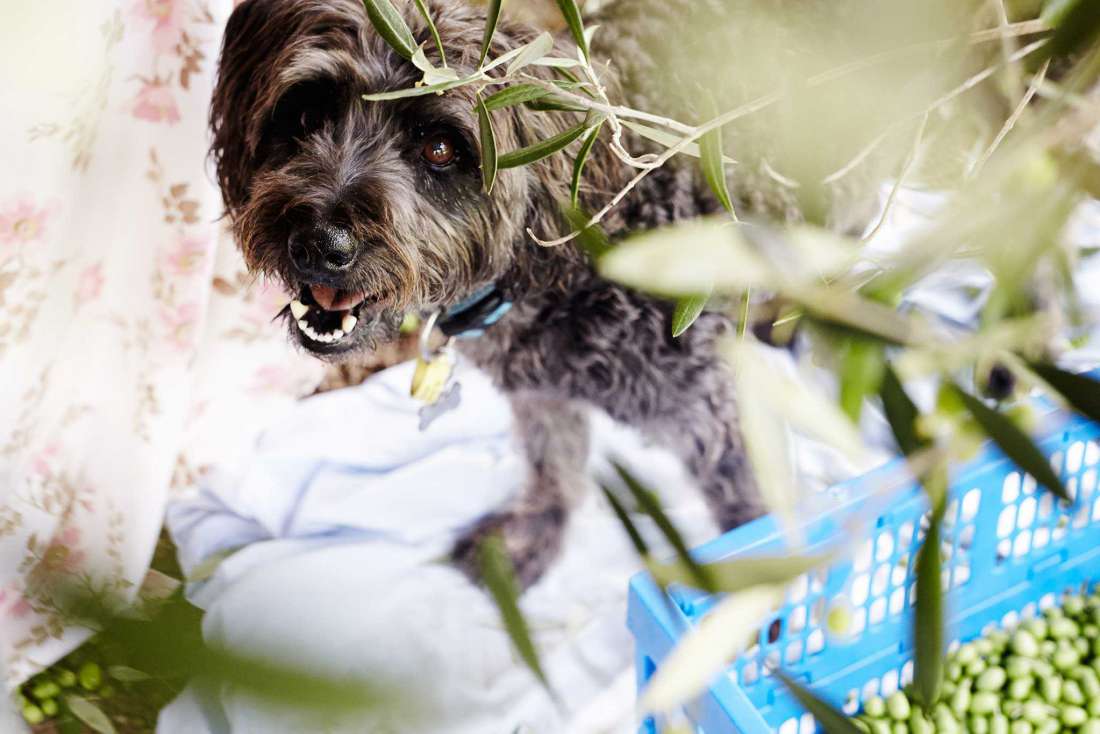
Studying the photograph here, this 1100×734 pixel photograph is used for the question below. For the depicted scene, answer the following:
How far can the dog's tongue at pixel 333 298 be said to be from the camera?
2.98 feet

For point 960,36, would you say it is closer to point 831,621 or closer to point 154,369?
point 831,621

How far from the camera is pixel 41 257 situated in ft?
3.54

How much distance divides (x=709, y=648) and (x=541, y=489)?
4.21 ft

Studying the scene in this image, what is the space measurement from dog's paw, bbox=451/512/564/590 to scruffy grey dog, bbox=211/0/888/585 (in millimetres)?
348

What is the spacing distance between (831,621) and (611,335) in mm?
420

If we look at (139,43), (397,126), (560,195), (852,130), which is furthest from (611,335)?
(852,130)

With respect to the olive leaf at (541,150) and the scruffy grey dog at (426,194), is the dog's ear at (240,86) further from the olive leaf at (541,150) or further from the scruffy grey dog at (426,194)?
the olive leaf at (541,150)

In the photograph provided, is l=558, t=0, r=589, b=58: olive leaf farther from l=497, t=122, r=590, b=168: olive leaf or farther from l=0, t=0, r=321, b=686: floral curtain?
l=0, t=0, r=321, b=686: floral curtain

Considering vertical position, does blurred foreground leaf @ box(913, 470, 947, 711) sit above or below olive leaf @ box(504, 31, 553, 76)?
below

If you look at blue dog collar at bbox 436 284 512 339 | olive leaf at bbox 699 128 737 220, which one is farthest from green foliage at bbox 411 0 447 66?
blue dog collar at bbox 436 284 512 339

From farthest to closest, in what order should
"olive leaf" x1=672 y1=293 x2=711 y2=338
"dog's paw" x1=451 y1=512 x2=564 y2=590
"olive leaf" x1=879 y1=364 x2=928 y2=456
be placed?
"dog's paw" x1=451 y1=512 x2=564 y2=590, "olive leaf" x1=672 y1=293 x2=711 y2=338, "olive leaf" x1=879 y1=364 x2=928 y2=456

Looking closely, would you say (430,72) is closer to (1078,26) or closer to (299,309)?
(1078,26)

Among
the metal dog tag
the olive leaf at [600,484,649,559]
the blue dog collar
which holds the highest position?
the olive leaf at [600,484,649,559]

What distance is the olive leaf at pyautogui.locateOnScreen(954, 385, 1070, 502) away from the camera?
29cm
